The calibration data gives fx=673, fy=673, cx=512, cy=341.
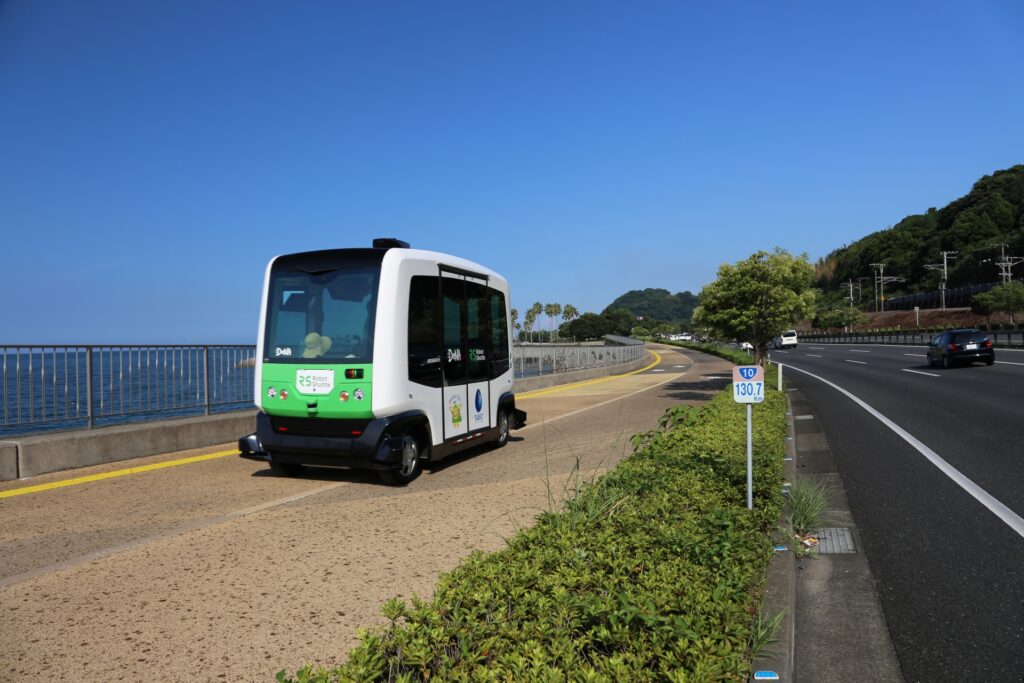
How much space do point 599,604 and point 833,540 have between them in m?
3.51

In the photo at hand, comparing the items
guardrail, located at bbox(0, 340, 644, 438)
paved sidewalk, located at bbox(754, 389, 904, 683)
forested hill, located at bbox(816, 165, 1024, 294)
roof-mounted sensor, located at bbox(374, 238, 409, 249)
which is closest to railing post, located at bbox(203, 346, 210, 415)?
guardrail, located at bbox(0, 340, 644, 438)

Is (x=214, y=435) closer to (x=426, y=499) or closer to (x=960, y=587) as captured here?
(x=426, y=499)

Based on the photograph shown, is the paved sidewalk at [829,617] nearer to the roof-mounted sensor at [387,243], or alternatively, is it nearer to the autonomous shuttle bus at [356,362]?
the autonomous shuttle bus at [356,362]

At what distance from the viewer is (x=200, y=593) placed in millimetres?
4484

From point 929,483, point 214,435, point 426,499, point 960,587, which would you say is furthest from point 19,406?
point 929,483

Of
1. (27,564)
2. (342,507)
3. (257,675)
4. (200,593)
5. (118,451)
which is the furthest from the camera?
(118,451)

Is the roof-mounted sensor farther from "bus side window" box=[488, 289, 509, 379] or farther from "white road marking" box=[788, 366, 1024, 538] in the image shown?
"white road marking" box=[788, 366, 1024, 538]

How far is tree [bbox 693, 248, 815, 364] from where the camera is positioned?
18016mm

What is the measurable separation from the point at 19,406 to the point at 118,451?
4.70ft

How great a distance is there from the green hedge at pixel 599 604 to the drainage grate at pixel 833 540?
530 millimetres

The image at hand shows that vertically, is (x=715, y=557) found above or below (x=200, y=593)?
above

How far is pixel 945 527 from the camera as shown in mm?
5867

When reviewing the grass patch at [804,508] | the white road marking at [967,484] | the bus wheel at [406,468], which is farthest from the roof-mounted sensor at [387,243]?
the white road marking at [967,484]

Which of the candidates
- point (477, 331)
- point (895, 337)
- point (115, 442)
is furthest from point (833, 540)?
point (895, 337)
